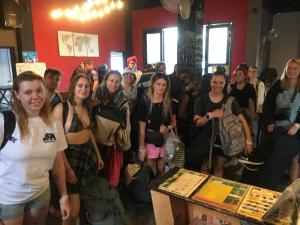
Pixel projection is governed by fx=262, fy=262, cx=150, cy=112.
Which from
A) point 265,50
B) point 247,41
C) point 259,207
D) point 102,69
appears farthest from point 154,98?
point 265,50

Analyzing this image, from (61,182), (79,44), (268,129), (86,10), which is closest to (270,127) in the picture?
(268,129)

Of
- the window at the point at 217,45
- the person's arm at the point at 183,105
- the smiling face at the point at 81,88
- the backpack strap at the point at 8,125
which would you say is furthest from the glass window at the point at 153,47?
the backpack strap at the point at 8,125

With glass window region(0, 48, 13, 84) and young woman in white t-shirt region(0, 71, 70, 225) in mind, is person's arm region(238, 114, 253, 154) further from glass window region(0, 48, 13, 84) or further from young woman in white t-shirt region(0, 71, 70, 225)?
glass window region(0, 48, 13, 84)

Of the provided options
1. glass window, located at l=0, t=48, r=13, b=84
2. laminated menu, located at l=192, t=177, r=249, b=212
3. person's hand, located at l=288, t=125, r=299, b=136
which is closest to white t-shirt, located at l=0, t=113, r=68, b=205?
laminated menu, located at l=192, t=177, r=249, b=212

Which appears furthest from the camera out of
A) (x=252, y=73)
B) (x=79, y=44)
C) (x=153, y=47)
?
(x=153, y=47)

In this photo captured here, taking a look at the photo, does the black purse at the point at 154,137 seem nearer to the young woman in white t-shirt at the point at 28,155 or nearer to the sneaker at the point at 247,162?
the sneaker at the point at 247,162

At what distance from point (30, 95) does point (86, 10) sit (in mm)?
5030

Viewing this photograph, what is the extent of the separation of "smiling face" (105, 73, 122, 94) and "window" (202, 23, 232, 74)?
15.5ft

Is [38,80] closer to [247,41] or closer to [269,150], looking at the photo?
[269,150]

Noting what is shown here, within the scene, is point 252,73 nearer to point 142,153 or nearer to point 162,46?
point 142,153

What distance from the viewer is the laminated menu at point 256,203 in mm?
1115

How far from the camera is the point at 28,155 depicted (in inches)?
49.8

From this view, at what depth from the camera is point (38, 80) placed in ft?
4.44

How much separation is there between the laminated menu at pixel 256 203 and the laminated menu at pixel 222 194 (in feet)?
0.09
